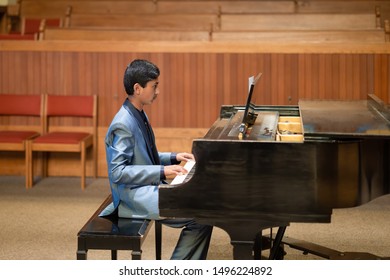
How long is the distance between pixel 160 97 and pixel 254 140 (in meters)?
3.27

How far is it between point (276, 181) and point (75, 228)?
2214 mm

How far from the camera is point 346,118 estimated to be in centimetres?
333

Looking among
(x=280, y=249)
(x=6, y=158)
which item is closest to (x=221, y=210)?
(x=280, y=249)

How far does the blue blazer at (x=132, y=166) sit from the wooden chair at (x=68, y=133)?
2.55m

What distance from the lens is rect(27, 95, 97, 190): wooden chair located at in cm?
571

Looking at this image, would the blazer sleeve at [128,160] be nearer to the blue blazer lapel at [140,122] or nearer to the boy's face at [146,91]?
the blue blazer lapel at [140,122]

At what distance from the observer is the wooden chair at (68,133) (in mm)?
5715

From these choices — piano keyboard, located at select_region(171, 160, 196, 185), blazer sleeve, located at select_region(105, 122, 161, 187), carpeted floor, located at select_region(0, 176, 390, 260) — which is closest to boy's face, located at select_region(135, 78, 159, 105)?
blazer sleeve, located at select_region(105, 122, 161, 187)

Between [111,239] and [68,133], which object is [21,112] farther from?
[111,239]

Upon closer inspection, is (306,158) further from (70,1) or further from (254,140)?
(70,1)

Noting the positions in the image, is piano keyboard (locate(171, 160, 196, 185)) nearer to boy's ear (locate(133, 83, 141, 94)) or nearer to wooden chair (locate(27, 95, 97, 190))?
boy's ear (locate(133, 83, 141, 94))

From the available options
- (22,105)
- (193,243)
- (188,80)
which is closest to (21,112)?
(22,105)

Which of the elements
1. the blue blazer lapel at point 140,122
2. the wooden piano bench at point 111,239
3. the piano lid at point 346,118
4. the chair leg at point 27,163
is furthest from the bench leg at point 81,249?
the chair leg at point 27,163

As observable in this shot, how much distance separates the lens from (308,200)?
2.80 meters
